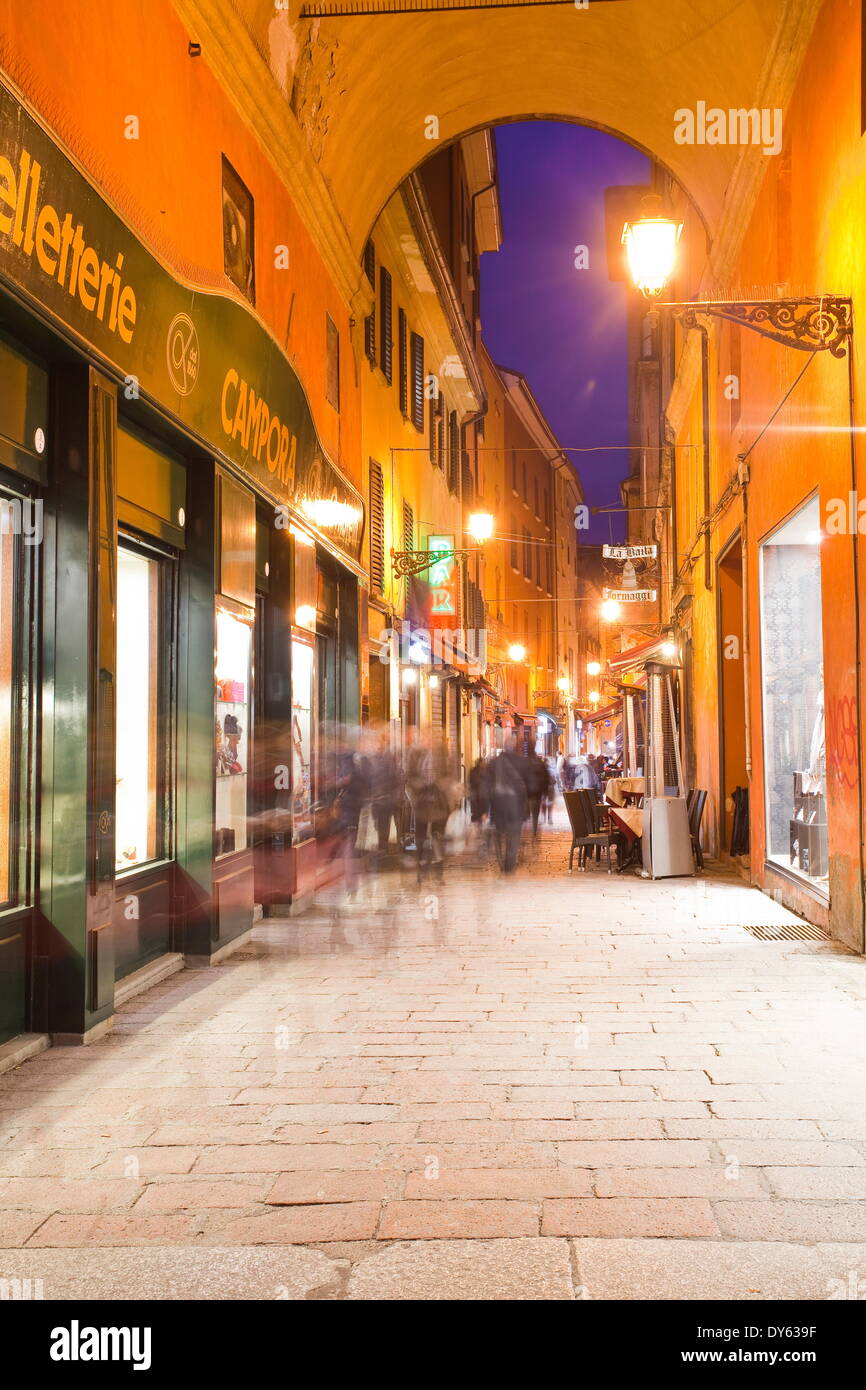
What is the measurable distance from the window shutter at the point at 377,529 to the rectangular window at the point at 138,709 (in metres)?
8.52

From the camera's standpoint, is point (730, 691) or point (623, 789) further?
point (623, 789)

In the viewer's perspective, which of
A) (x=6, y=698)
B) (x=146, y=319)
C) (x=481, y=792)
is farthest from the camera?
(x=481, y=792)

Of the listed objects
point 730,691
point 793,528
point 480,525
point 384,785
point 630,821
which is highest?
point 480,525

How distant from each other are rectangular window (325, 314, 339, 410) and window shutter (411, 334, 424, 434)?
7.16m

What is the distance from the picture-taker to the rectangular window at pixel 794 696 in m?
11.0

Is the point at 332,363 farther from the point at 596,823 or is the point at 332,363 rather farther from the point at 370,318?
the point at 596,823

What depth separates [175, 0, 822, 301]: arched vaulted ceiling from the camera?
11.1m

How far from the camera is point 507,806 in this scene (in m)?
15.0

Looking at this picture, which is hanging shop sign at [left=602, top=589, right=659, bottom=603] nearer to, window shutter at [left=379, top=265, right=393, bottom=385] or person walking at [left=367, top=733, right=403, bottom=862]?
window shutter at [left=379, top=265, right=393, bottom=385]

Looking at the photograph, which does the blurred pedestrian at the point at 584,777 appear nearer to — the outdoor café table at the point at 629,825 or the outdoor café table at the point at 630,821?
the outdoor café table at the point at 629,825

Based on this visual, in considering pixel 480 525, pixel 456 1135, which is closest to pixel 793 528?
pixel 456 1135

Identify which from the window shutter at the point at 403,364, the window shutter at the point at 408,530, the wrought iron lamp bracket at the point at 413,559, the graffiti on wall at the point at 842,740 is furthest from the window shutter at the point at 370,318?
the graffiti on wall at the point at 842,740

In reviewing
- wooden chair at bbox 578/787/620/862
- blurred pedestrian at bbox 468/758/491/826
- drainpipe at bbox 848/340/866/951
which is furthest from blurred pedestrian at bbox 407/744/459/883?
drainpipe at bbox 848/340/866/951

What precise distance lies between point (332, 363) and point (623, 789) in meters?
9.02
